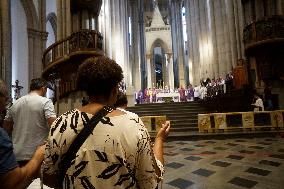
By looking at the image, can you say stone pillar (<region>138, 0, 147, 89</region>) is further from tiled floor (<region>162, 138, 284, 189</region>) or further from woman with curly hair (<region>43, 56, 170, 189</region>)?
woman with curly hair (<region>43, 56, 170, 189</region>)

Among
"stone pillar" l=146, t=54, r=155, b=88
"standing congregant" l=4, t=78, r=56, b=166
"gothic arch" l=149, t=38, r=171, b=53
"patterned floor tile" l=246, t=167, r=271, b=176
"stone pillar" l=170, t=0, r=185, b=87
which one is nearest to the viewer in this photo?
"standing congregant" l=4, t=78, r=56, b=166

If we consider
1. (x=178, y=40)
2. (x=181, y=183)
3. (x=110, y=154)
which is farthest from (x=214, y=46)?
(x=110, y=154)

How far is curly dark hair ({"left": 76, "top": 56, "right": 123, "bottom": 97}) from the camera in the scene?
48.9 inches

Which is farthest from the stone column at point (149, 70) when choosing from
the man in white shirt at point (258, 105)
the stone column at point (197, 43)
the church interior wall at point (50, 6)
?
the man in white shirt at point (258, 105)

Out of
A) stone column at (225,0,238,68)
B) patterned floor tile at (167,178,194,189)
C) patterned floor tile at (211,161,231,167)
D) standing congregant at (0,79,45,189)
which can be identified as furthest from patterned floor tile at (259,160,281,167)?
stone column at (225,0,238,68)

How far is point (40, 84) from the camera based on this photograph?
277 cm

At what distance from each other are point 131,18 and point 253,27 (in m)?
24.2

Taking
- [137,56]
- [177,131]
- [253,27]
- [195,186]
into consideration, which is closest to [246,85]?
[253,27]

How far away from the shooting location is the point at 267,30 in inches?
477

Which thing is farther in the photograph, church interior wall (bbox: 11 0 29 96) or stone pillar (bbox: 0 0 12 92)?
church interior wall (bbox: 11 0 29 96)

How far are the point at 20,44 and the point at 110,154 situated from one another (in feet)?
64.0

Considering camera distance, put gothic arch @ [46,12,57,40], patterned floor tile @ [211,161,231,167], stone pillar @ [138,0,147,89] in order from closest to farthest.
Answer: patterned floor tile @ [211,161,231,167], gothic arch @ [46,12,57,40], stone pillar @ [138,0,147,89]

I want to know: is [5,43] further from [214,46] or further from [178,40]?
[178,40]

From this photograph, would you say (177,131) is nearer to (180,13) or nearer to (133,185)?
(133,185)
